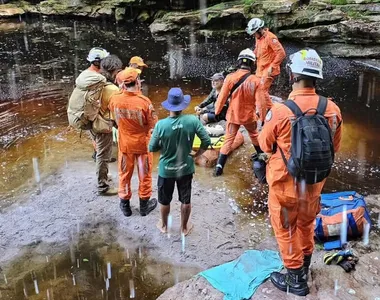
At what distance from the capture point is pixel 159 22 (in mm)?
17844

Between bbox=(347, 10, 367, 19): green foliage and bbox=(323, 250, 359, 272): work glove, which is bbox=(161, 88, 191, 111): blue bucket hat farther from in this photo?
bbox=(347, 10, 367, 19): green foliage

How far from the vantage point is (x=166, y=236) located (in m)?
4.99

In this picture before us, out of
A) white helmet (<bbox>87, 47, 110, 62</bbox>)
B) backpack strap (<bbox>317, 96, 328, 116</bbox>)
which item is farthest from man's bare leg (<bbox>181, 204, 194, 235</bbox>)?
white helmet (<bbox>87, 47, 110, 62</bbox>)

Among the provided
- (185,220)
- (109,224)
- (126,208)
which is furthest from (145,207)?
(185,220)

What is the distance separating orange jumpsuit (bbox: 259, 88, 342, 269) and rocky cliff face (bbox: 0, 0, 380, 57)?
403 inches

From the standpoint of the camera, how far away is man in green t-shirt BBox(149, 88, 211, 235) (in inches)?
174

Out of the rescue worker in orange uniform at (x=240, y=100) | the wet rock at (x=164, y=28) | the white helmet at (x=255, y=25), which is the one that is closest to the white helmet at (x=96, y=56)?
the rescue worker in orange uniform at (x=240, y=100)

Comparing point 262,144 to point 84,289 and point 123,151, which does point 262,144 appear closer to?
point 123,151

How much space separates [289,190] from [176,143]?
1.40m

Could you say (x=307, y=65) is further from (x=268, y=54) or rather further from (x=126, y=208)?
(x=268, y=54)

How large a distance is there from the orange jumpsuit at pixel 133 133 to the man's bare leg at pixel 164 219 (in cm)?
40

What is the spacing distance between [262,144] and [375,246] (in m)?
2.00

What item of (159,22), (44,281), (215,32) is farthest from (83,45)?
(44,281)

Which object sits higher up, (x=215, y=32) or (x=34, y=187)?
(x=215, y=32)
